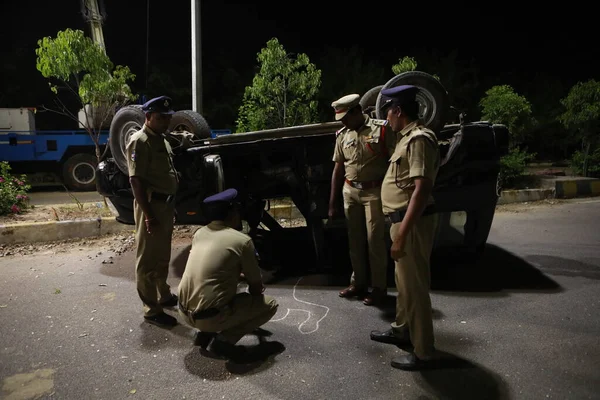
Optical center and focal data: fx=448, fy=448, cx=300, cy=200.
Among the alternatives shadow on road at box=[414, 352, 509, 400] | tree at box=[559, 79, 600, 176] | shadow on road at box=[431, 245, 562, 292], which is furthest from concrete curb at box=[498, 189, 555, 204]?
shadow on road at box=[414, 352, 509, 400]

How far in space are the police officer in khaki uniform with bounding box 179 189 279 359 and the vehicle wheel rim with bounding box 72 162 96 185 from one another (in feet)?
32.9

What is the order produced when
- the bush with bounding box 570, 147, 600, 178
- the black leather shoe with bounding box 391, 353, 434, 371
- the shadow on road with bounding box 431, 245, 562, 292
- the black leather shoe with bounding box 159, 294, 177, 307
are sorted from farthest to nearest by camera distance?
the bush with bounding box 570, 147, 600, 178 < the shadow on road with bounding box 431, 245, 562, 292 < the black leather shoe with bounding box 159, 294, 177, 307 < the black leather shoe with bounding box 391, 353, 434, 371

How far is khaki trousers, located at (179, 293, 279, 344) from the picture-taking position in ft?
9.06

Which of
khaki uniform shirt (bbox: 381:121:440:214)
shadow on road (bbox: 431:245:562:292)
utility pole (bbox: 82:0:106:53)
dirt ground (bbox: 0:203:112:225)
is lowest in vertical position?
shadow on road (bbox: 431:245:562:292)

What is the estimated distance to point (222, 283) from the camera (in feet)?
8.96

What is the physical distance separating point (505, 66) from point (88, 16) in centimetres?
1963

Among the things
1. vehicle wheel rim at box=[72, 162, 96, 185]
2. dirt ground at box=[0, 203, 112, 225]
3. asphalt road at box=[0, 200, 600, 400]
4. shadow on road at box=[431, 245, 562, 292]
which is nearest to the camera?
asphalt road at box=[0, 200, 600, 400]

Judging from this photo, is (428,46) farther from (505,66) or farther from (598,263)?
(598,263)

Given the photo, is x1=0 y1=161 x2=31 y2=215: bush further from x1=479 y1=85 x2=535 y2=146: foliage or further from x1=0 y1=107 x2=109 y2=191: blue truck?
x1=479 y1=85 x2=535 y2=146: foliage

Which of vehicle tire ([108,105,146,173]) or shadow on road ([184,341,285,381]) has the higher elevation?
vehicle tire ([108,105,146,173])

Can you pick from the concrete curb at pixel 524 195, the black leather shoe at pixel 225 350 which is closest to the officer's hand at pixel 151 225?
the black leather shoe at pixel 225 350

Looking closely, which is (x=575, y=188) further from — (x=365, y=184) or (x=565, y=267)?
(x=365, y=184)

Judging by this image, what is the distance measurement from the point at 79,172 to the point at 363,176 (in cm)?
1030

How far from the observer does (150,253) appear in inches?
136
